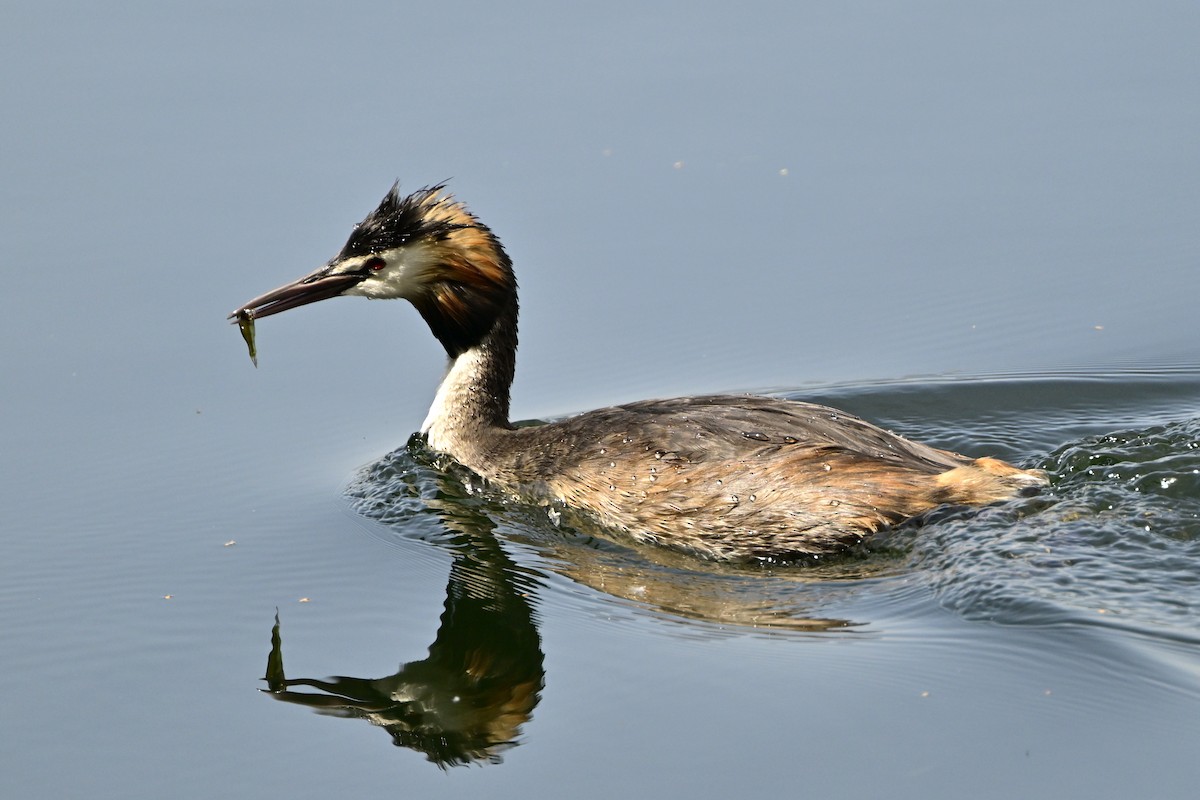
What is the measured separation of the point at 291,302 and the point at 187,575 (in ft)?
5.83

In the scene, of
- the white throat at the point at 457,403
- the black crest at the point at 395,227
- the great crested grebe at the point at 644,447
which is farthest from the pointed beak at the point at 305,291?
the white throat at the point at 457,403

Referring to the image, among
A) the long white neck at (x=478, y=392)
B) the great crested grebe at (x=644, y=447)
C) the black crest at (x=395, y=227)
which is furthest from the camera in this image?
the long white neck at (x=478, y=392)

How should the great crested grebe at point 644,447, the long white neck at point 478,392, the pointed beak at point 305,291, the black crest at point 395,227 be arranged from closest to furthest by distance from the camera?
the great crested grebe at point 644,447 < the pointed beak at point 305,291 < the black crest at point 395,227 < the long white neck at point 478,392

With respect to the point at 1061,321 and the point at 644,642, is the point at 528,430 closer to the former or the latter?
the point at 644,642

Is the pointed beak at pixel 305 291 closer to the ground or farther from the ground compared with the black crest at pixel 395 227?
closer to the ground

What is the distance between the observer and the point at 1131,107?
42.2ft

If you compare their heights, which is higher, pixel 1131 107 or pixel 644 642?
pixel 1131 107

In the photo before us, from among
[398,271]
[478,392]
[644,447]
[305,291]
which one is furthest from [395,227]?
[644,447]

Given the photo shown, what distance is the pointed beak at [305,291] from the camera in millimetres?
9742

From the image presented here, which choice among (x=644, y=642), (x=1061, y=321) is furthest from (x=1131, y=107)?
(x=644, y=642)

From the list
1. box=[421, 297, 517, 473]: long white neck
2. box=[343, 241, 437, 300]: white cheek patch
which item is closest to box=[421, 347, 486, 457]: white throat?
box=[421, 297, 517, 473]: long white neck

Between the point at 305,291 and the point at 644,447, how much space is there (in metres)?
2.29

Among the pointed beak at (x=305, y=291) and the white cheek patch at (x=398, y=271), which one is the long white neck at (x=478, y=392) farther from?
the pointed beak at (x=305, y=291)

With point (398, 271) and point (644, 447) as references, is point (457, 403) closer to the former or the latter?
point (398, 271)
